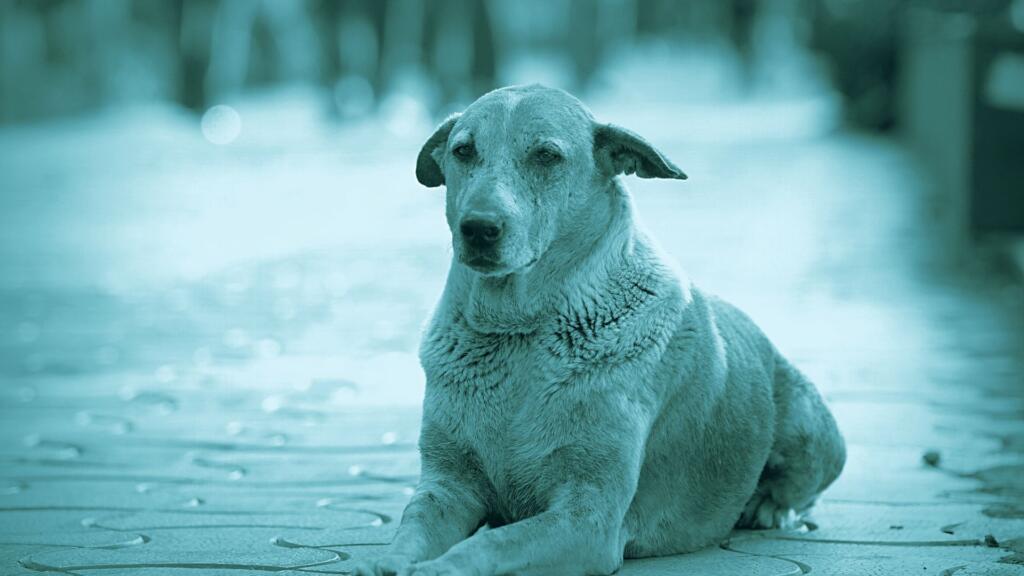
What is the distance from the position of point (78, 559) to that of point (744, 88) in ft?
92.4

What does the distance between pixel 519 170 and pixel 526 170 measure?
0.02 m

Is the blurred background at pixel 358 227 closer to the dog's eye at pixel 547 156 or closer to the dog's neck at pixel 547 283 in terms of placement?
the dog's neck at pixel 547 283

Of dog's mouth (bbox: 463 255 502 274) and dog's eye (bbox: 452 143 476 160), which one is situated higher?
dog's eye (bbox: 452 143 476 160)

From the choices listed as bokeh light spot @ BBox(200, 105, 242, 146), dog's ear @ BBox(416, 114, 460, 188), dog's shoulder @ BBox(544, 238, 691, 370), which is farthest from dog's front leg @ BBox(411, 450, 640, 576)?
bokeh light spot @ BBox(200, 105, 242, 146)

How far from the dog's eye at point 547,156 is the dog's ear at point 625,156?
141 mm

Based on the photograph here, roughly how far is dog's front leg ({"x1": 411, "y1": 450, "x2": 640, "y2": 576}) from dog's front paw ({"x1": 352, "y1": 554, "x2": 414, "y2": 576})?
5 cm

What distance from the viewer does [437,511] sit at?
3.75 metres

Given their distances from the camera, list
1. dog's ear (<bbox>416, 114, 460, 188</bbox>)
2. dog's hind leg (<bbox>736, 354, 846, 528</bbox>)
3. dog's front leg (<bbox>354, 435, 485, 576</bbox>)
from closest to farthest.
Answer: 1. dog's front leg (<bbox>354, 435, 485, 576</bbox>)
2. dog's ear (<bbox>416, 114, 460, 188</bbox>)
3. dog's hind leg (<bbox>736, 354, 846, 528</bbox>)

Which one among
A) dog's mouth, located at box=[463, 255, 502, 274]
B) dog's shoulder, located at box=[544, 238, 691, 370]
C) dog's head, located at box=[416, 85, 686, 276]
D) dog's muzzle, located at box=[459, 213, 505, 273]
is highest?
dog's head, located at box=[416, 85, 686, 276]

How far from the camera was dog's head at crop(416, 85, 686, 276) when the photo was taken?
12.0 feet

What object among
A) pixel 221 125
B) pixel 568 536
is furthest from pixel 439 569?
pixel 221 125

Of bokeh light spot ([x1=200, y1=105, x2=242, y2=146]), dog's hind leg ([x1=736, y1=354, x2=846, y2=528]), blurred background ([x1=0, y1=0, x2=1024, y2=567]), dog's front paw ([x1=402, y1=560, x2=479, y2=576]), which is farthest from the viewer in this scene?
bokeh light spot ([x1=200, y1=105, x2=242, y2=146])

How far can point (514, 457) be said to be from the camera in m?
3.77

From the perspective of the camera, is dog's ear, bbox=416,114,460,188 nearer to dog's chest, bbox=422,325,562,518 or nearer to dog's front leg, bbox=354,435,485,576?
dog's chest, bbox=422,325,562,518
